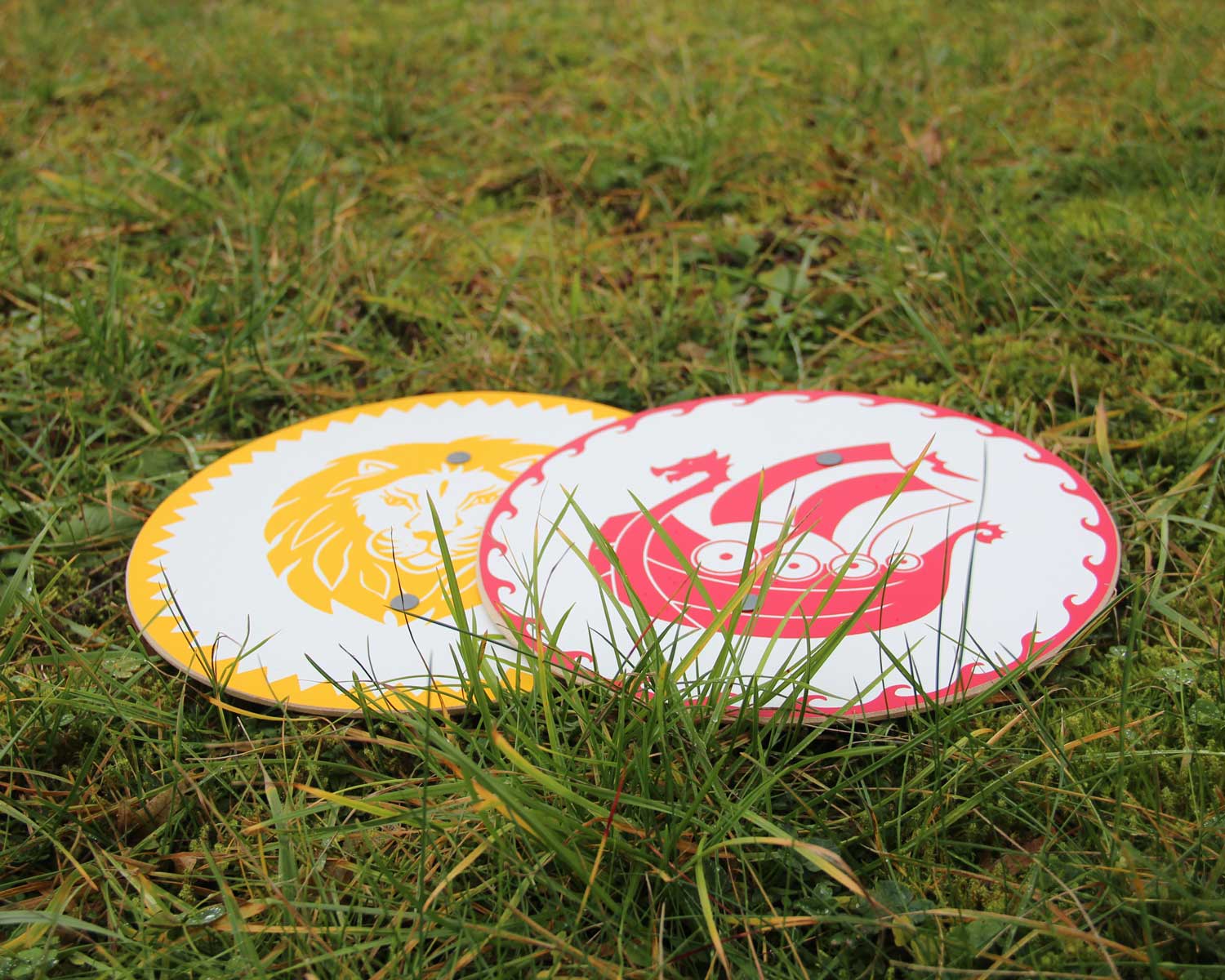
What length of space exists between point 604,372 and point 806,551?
1109 mm

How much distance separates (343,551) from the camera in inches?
81.1

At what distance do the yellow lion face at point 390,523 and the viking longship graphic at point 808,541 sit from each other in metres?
0.33

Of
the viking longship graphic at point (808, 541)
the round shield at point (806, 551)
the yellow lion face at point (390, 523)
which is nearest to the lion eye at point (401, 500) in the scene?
the yellow lion face at point (390, 523)

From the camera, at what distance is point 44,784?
64.6 inches

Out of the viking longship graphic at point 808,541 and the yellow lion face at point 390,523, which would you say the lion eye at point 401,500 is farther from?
the viking longship graphic at point 808,541

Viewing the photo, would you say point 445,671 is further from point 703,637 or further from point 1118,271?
point 1118,271

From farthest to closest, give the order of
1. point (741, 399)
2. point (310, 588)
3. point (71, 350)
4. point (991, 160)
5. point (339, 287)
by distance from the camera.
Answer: point (991, 160) < point (339, 287) < point (71, 350) < point (741, 399) < point (310, 588)

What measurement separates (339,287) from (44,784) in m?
1.91

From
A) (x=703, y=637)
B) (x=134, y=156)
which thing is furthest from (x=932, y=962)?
(x=134, y=156)

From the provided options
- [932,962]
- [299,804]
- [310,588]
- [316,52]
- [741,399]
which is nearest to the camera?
[932,962]

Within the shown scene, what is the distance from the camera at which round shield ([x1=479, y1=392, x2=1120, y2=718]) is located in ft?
5.09

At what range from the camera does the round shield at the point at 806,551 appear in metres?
1.55

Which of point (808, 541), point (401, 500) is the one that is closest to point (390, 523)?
point (401, 500)

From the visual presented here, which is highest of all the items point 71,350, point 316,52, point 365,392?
point 316,52
